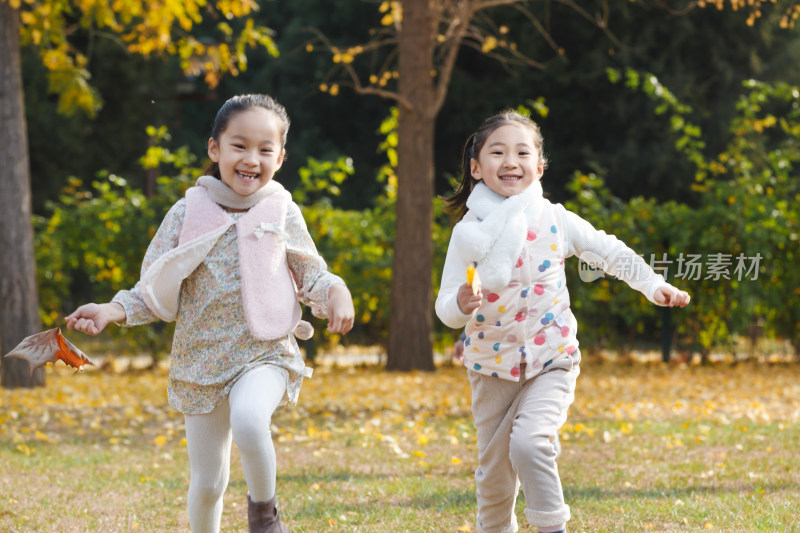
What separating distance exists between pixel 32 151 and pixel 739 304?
15.2 m

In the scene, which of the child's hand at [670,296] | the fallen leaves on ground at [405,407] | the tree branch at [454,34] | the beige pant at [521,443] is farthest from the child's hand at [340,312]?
the tree branch at [454,34]

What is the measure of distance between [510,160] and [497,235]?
0.31m

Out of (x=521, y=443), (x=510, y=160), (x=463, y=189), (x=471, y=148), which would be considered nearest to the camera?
(x=521, y=443)

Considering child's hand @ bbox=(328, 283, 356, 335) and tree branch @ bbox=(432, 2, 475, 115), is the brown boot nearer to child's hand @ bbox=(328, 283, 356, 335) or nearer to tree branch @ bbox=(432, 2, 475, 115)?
child's hand @ bbox=(328, 283, 356, 335)

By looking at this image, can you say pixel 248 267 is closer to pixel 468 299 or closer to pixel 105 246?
Result: pixel 468 299

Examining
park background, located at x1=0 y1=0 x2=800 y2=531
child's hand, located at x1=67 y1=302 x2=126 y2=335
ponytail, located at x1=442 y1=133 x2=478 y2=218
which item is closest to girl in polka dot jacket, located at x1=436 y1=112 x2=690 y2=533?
ponytail, located at x1=442 y1=133 x2=478 y2=218

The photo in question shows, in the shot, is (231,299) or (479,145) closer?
(231,299)

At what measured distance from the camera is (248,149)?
325 centimetres

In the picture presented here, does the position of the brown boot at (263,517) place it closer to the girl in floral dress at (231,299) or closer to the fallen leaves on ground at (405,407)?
the girl in floral dress at (231,299)

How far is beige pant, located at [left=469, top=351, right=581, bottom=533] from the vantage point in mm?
3125

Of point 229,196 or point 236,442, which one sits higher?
point 229,196

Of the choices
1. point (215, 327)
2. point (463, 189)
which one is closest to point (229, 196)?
point (215, 327)

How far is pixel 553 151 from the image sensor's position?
18844mm

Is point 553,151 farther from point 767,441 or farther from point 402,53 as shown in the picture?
point 767,441
